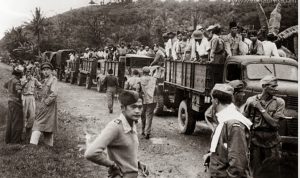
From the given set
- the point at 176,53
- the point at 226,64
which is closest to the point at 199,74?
the point at 226,64

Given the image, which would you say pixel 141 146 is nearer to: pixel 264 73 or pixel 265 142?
pixel 264 73

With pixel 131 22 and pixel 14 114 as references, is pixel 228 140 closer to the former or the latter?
pixel 14 114

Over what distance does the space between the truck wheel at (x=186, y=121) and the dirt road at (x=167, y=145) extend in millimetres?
160

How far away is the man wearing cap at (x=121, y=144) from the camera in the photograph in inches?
112

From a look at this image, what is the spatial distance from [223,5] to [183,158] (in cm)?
4795

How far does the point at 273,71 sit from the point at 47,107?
172 inches

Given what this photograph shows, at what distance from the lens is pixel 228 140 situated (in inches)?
Result: 119

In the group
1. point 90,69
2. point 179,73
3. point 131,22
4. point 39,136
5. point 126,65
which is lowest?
point 39,136

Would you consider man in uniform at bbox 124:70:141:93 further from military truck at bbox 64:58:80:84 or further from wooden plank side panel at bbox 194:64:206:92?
military truck at bbox 64:58:80:84

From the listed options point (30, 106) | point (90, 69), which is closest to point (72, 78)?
point (90, 69)

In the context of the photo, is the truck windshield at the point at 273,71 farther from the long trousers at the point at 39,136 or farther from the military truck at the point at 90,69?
the military truck at the point at 90,69

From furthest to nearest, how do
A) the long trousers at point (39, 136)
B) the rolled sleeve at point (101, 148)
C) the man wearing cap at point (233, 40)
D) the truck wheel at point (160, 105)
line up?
the truck wheel at point (160, 105) < the man wearing cap at point (233, 40) < the long trousers at point (39, 136) < the rolled sleeve at point (101, 148)

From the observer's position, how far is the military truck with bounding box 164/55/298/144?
6953mm

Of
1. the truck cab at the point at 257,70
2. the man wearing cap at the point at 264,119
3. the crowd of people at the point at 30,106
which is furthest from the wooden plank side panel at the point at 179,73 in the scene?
the man wearing cap at the point at 264,119
